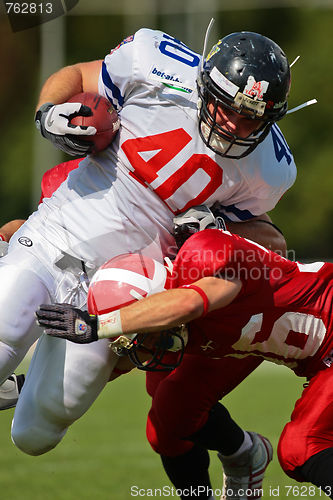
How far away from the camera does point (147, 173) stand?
11.6ft

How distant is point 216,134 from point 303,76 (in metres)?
13.6

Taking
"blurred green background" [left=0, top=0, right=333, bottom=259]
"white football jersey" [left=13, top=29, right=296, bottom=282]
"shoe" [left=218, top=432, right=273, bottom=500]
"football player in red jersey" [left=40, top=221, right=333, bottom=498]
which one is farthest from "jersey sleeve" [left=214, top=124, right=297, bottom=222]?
"blurred green background" [left=0, top=0, right=333, bottom=259]

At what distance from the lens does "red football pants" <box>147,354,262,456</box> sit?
3.63m

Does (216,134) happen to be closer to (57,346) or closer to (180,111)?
(180,111)

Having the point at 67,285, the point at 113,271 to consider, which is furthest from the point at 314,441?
the point at 67,285

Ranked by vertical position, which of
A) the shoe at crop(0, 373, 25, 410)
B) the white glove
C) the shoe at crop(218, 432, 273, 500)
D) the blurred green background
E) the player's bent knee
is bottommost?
the blurred green background

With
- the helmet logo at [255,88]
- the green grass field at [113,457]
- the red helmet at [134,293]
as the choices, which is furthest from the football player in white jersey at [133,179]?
the green grass field at [113,457]

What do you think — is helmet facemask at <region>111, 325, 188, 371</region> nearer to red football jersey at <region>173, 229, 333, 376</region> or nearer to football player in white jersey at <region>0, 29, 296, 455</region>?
red football jersey at <region>173, 229, 333, 376</region>

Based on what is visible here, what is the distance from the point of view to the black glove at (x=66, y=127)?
3.42 metres

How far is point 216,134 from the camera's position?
11.2 ft

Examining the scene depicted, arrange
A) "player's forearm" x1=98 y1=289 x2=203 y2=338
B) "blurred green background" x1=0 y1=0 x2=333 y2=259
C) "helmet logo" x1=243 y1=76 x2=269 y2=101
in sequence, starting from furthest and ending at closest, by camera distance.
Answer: "blurred green background" x1=0 y1=0 x2=333 y2=259, "helmet logo" x1=243 y1=76 x2=269 y2=101, "player's forearm" x1=98 y1=289 x2=203 y2=338

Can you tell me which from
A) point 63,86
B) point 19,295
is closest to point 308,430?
point 19,295

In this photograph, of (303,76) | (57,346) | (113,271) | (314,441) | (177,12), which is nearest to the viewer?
(314,441)

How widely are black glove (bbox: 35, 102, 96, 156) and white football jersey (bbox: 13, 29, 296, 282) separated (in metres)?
0.20
